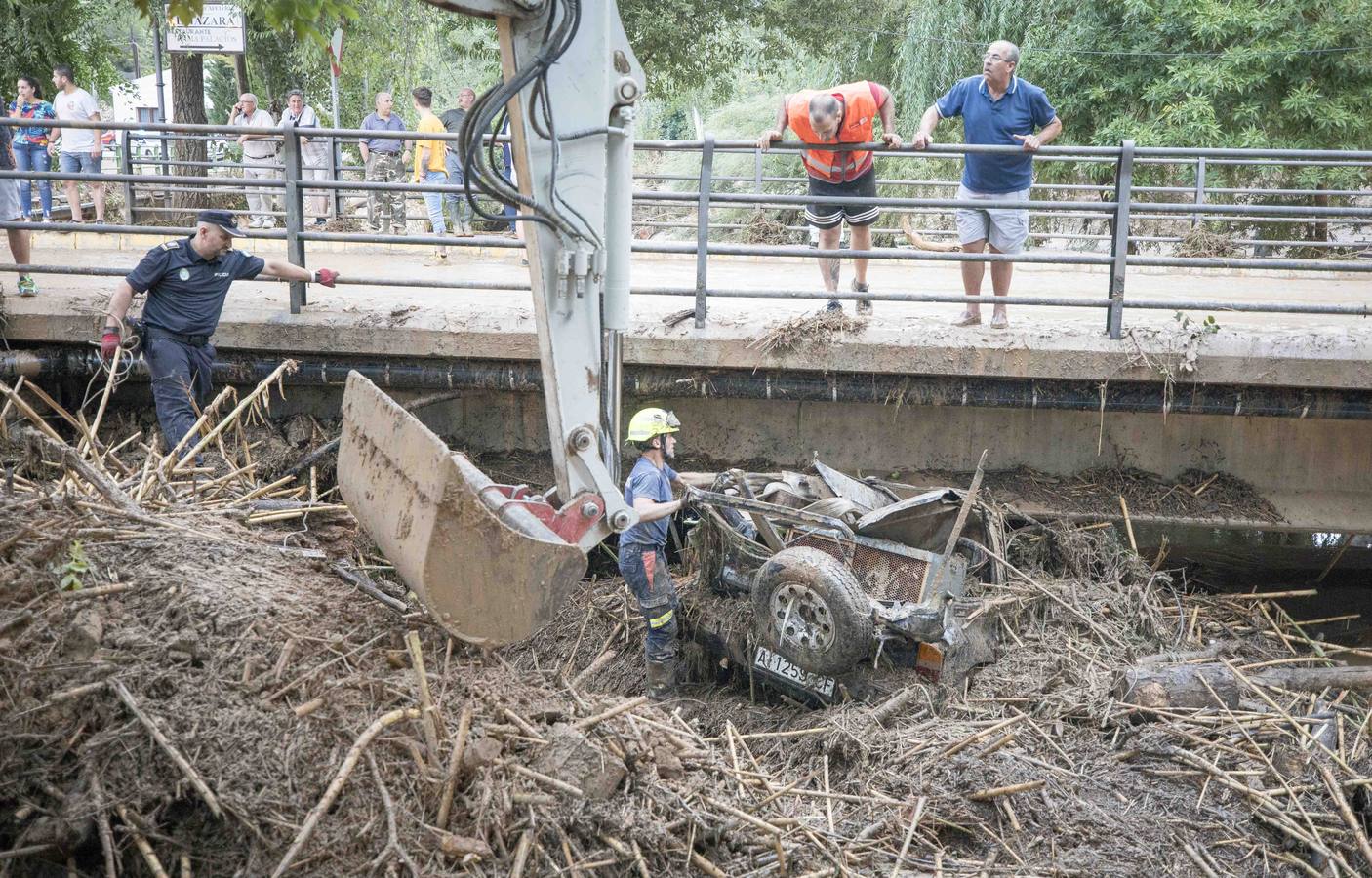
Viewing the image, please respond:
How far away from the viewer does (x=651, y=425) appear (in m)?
6.61

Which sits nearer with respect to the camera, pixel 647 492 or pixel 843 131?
pixel 647 492

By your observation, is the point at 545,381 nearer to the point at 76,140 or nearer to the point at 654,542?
the point at 654,542

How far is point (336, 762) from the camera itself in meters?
4.46

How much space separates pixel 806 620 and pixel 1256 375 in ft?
12.0

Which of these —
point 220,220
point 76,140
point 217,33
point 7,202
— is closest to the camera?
point 220,220

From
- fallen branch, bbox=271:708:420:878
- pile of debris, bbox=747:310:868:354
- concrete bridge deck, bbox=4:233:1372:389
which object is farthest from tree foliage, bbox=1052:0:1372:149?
fallen branch, bbox=271:708:420:878

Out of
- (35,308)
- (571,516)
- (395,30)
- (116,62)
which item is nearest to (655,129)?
(116,62)

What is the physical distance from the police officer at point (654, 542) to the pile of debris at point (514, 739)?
273mm

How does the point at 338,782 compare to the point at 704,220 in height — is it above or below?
below

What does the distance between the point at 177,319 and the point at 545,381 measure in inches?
147

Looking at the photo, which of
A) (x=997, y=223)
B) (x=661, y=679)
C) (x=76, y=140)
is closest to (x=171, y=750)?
(x=661, y=679)

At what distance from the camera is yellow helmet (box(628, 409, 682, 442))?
657 centimetres

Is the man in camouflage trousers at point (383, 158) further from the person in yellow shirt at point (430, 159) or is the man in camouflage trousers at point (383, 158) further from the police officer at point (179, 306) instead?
the police officer at point (179, 306)

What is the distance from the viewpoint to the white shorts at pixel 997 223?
8547 millimetres
